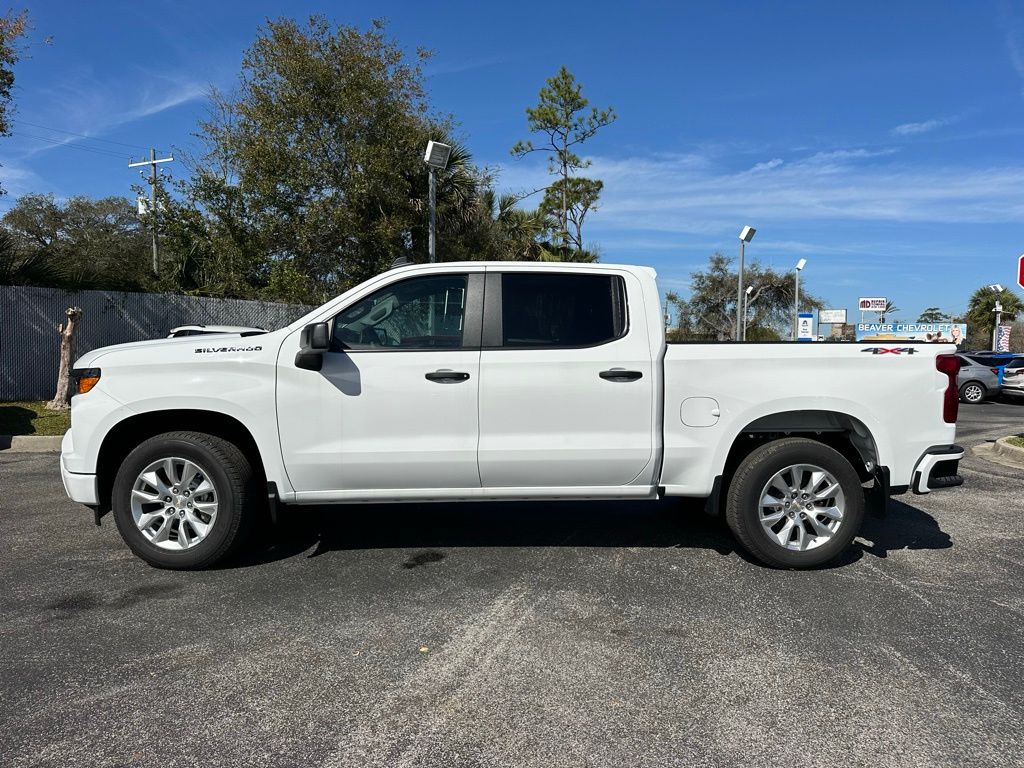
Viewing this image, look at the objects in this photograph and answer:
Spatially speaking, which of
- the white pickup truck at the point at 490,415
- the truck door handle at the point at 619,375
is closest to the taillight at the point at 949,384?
the white pickup truck at the point at 490,415

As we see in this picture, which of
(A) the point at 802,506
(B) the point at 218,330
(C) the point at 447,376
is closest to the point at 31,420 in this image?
(B) the point at 218,330

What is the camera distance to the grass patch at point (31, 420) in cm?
1020

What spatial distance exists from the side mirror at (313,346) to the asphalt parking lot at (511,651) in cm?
136

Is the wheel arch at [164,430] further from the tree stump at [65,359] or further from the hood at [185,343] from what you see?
the tree stump at [65,359]

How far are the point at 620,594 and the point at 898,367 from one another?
232cm

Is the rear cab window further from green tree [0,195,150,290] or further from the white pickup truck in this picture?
green tree [0,195,150,290]

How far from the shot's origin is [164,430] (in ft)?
15.6

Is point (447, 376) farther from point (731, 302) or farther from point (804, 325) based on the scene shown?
point (731, 302)

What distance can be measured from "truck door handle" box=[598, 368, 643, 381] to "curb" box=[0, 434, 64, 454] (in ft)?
27.3

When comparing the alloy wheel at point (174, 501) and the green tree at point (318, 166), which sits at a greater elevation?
the green tree at point (318, 166)

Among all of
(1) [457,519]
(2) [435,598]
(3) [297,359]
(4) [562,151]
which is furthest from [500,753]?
(4) [562,151]

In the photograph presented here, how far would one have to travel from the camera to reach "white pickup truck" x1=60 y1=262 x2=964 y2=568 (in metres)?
4.50

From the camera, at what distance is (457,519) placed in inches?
235

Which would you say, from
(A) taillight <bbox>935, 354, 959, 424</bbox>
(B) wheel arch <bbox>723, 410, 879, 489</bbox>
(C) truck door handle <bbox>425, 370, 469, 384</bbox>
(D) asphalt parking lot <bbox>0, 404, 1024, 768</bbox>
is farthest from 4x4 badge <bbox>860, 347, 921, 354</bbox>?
(C) truck door handle <bbox>425, 370, 469, 384</bbox>
